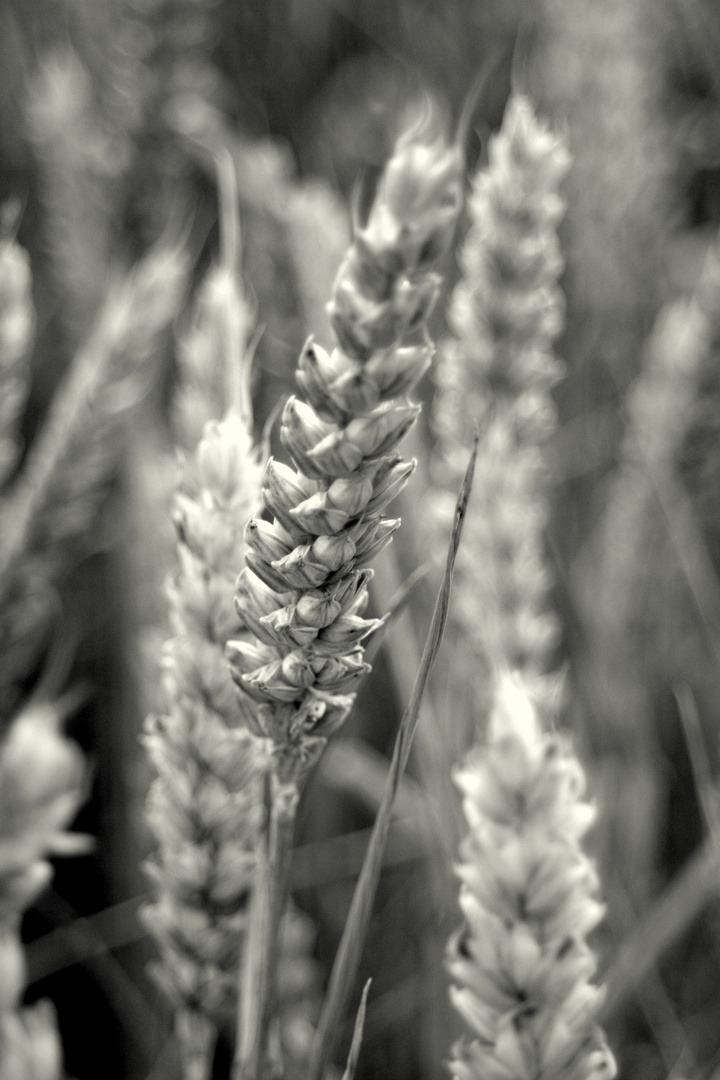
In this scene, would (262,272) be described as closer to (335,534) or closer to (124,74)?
(124,74)

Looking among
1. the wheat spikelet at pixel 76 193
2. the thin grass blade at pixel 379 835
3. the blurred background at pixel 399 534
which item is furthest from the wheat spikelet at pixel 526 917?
A: the wheat spikelet at pixel 76 193

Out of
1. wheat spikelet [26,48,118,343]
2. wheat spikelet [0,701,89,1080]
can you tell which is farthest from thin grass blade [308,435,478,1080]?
wheat spikelet [26,48,118,343]

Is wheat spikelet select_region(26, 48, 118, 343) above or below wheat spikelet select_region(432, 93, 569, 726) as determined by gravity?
above

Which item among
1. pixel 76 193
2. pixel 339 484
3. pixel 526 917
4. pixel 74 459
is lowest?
pixel 526 917

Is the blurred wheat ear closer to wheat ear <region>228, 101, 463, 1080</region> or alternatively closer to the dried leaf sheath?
the dried leaf sheath

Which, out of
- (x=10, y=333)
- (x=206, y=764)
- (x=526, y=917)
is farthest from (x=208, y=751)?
(x=10, y=333)

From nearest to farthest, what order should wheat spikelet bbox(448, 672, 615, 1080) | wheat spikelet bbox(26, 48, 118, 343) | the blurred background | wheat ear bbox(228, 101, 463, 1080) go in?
1. wheat ear bbox(228, 101, 463, 1080)
2. wheat spikelet bbox(448, 672, 615, 1080)
3. the blurred background
4. wheat spikelet bbox(26, 48, 118, 343)

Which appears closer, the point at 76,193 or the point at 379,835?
the point at 379,835

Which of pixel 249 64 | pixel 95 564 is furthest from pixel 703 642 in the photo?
pixel 249 64

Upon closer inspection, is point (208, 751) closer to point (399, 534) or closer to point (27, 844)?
point (27, 844)
